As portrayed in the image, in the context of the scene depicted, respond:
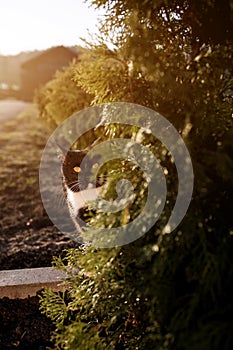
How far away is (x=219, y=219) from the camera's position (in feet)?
7.78

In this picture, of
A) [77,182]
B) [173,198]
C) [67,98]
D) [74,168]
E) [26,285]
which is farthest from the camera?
[67,98]

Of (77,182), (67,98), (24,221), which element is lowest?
(24,221)

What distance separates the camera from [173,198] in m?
2.36

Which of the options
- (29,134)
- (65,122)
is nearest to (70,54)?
(29,134)

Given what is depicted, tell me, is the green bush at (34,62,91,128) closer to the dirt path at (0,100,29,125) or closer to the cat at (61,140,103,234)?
the cat at (61,140,103,234)

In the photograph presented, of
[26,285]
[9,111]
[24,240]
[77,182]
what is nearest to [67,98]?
[24,240]

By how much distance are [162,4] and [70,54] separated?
47.4 m

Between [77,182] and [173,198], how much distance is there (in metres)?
1.98

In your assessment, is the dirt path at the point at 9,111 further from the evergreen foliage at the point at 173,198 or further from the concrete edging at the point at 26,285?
the evergreen foliage at the point at 173,198

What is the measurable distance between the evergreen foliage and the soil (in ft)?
3.64

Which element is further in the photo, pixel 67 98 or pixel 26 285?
pixel 67 98

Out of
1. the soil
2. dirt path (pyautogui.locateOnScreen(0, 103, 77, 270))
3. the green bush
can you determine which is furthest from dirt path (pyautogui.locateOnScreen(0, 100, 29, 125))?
the green bush

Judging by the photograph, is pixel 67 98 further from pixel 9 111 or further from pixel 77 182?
pixel 9 111

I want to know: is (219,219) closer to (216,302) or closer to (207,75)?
(216,302)
